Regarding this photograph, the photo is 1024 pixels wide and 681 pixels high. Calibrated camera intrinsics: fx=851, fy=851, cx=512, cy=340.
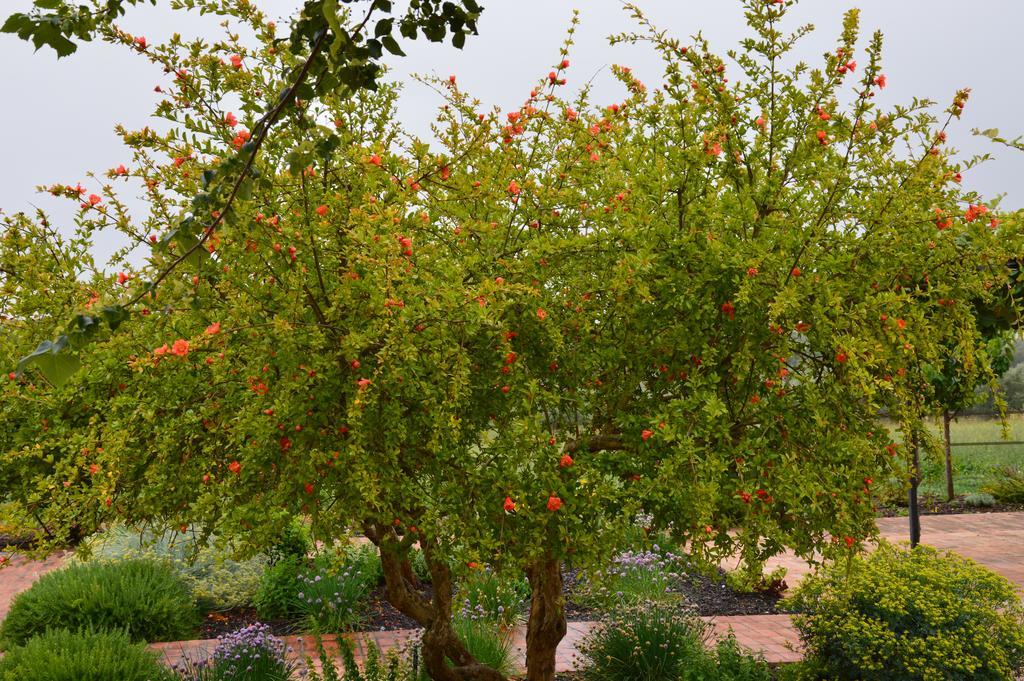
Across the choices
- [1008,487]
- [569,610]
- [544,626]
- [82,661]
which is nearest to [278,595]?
[569,610]

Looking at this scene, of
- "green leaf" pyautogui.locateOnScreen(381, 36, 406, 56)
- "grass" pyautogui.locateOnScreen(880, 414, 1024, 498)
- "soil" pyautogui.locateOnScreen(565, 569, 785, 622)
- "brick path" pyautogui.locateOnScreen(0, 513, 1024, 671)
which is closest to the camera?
"green leaf" pyautogui.locateOnScreen(381, 36, 406, 56)

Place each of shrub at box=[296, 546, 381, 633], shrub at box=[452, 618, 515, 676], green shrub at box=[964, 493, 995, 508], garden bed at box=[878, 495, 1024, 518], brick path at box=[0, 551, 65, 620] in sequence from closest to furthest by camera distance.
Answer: shrub at box=[452, 618, 515, 676], shrub at box=[296, 546, 381, 633], brick path at box=[0, 551, 65, 620], garden bed at box=[878, 495, 1024, 518], green shrub at box=[964, 493, 995, 508]

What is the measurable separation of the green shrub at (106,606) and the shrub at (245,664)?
1450mm

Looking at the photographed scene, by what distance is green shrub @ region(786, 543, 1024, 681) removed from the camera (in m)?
4.90

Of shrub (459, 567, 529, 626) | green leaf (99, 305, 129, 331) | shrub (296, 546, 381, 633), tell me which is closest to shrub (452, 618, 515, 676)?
shrub (459, 567, 529, 626)

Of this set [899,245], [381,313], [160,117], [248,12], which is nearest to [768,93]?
[899,245]

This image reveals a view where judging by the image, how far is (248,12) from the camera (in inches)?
145

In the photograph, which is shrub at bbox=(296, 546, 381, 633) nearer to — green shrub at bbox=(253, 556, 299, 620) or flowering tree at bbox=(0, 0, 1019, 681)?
green shrub at bbox=(253, 556, 299, 620)

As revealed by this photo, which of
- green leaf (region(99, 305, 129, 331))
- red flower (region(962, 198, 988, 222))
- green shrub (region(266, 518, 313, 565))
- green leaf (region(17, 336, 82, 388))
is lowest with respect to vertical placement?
green shrub (region(266, 518, 313, 565))

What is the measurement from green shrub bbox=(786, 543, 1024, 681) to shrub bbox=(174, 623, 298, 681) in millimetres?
3351

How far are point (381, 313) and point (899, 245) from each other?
2.34 metres

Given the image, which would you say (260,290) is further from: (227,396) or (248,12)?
(248,12)

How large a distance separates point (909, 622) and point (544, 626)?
2.19m

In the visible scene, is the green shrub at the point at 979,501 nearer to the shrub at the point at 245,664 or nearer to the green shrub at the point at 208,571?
the green shrub at the point at 208,571
